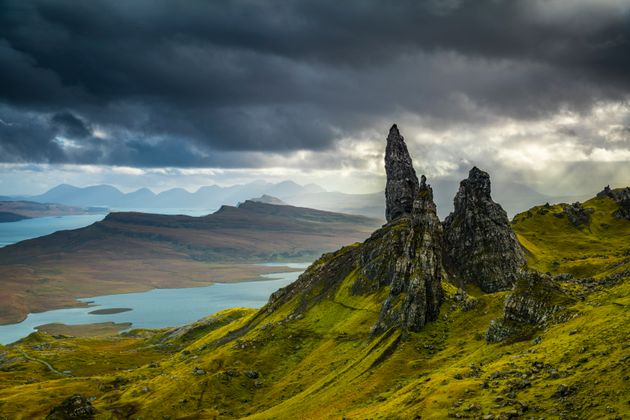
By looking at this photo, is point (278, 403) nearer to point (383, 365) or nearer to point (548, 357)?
point (383, 365)

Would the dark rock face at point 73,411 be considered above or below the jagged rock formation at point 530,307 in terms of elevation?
below

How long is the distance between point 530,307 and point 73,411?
140m

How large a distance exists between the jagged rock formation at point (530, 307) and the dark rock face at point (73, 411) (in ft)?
421

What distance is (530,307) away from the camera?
9550 cm

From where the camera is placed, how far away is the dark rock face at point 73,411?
514 feet

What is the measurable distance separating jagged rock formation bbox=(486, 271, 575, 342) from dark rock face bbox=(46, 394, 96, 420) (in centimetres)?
12823

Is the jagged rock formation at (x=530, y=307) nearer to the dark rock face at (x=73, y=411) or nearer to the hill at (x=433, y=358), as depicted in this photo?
the hill at (x=433, y=358)

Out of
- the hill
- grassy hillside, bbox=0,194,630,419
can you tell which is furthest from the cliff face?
grassy hillside, bbox=0,194,630,419

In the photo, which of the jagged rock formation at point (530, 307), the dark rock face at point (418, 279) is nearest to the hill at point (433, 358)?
the jagged rock formation at point (530, 307)

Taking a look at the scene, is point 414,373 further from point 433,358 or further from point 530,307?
point 530,307

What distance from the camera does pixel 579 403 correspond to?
59.4m

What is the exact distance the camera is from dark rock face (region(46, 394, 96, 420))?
157 meters

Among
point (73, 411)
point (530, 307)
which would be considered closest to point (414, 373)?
point (530, 307)

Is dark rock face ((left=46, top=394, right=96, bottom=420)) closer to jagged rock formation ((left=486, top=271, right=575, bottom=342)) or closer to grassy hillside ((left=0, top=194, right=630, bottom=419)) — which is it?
grassy hillside ((left=0, top=194, right=630, bottom=419))
